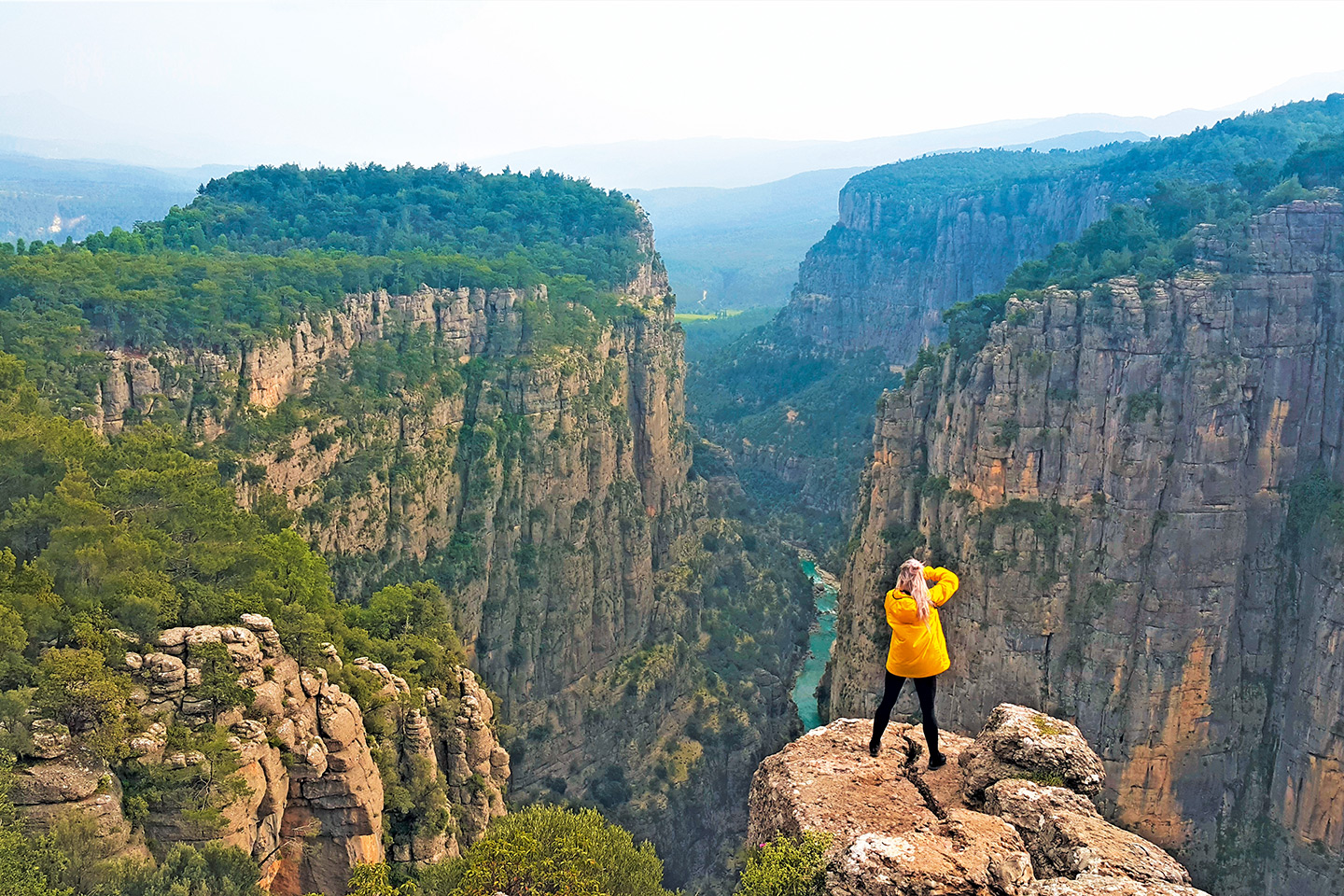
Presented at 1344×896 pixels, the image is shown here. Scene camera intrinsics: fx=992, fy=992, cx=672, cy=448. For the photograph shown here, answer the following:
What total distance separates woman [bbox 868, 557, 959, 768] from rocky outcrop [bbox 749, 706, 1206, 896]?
3.96ft

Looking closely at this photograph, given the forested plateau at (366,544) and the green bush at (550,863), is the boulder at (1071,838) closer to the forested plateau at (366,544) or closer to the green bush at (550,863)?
the green bush at (550,863)

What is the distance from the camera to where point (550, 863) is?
19547 mm

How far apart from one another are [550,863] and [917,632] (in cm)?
889

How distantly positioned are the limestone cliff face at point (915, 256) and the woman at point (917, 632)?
99.8 m

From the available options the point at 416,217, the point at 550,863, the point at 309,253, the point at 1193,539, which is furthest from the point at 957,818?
the point at 416,217

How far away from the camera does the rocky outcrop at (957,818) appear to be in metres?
13.0

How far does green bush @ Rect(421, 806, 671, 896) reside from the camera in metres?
19.3

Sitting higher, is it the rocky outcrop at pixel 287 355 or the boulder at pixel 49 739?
the rocky outcrop at pixel 287 355

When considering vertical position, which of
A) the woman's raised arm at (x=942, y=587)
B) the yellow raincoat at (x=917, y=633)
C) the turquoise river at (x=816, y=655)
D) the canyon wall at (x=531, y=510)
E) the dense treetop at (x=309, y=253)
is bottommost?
the turquoise river at (x=816, y=655)

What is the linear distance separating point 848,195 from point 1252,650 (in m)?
117

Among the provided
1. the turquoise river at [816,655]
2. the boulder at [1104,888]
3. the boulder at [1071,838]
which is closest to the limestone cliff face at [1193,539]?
the turquoise river at [816,655]

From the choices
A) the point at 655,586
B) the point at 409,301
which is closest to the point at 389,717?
the point at 409,301

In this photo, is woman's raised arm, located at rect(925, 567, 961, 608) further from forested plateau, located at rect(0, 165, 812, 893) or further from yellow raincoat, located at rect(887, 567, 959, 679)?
forested plateau, located at rect(0, 165, 812, 893)

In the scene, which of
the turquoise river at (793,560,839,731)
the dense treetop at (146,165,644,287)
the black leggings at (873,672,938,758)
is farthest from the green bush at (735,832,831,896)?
the dense treetop at (146,165,644,287)
